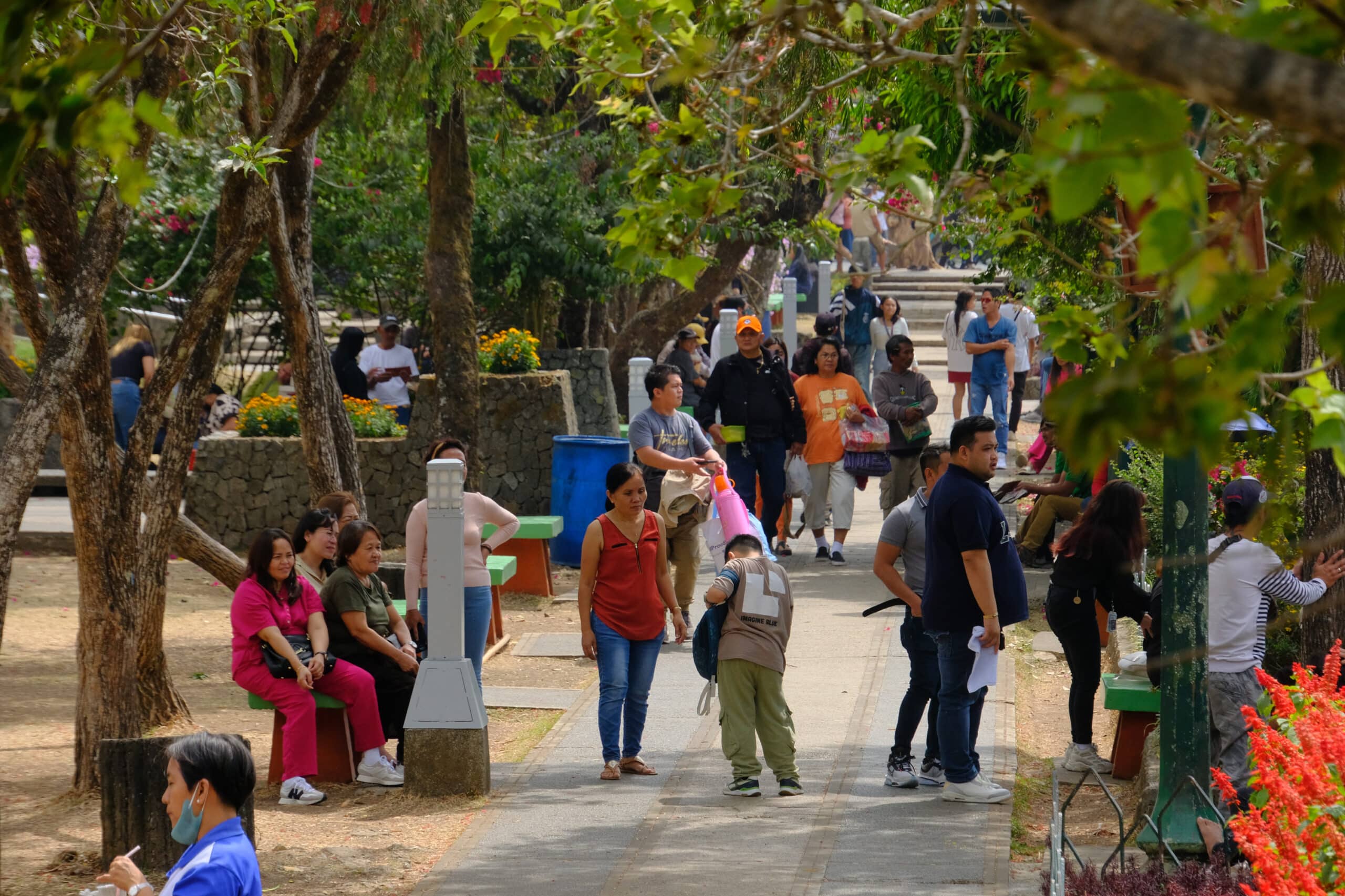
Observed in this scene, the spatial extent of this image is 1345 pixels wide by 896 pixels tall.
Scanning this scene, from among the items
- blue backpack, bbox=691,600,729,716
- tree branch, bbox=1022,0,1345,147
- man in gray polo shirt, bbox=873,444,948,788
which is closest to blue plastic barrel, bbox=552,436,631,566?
man in gray polo shirt, bbox=873,444,948,788

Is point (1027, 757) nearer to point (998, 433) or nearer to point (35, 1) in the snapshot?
point (35, 1)

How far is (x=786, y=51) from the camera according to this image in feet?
24.5

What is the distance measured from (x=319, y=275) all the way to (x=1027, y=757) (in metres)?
13.9

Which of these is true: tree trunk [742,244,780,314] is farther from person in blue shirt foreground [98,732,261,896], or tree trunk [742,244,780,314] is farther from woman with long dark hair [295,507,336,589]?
person in blue shirt foreground [98,732,261,896]

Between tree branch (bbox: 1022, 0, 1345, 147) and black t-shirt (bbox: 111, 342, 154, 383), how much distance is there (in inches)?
635

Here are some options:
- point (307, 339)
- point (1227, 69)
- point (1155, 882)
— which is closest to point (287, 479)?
point (307, 339)

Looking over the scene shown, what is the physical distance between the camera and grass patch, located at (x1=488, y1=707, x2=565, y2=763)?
8.59m

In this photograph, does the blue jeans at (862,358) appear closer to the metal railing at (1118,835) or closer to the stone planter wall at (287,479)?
the stone planter wall at (287,479)

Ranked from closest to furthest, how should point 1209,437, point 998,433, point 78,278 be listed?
point 1209,437, point 78,278, point 998,433

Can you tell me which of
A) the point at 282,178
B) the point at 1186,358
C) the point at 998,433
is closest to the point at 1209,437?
the point at 1186,358

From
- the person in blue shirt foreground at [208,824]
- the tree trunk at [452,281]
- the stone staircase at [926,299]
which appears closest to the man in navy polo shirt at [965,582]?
the person in blue shirt foreground at [208,824]

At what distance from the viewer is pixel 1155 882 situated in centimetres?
560

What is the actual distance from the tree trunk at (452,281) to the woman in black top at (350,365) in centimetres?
240

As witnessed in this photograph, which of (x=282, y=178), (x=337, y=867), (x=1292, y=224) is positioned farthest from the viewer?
(x=282, y=178)
